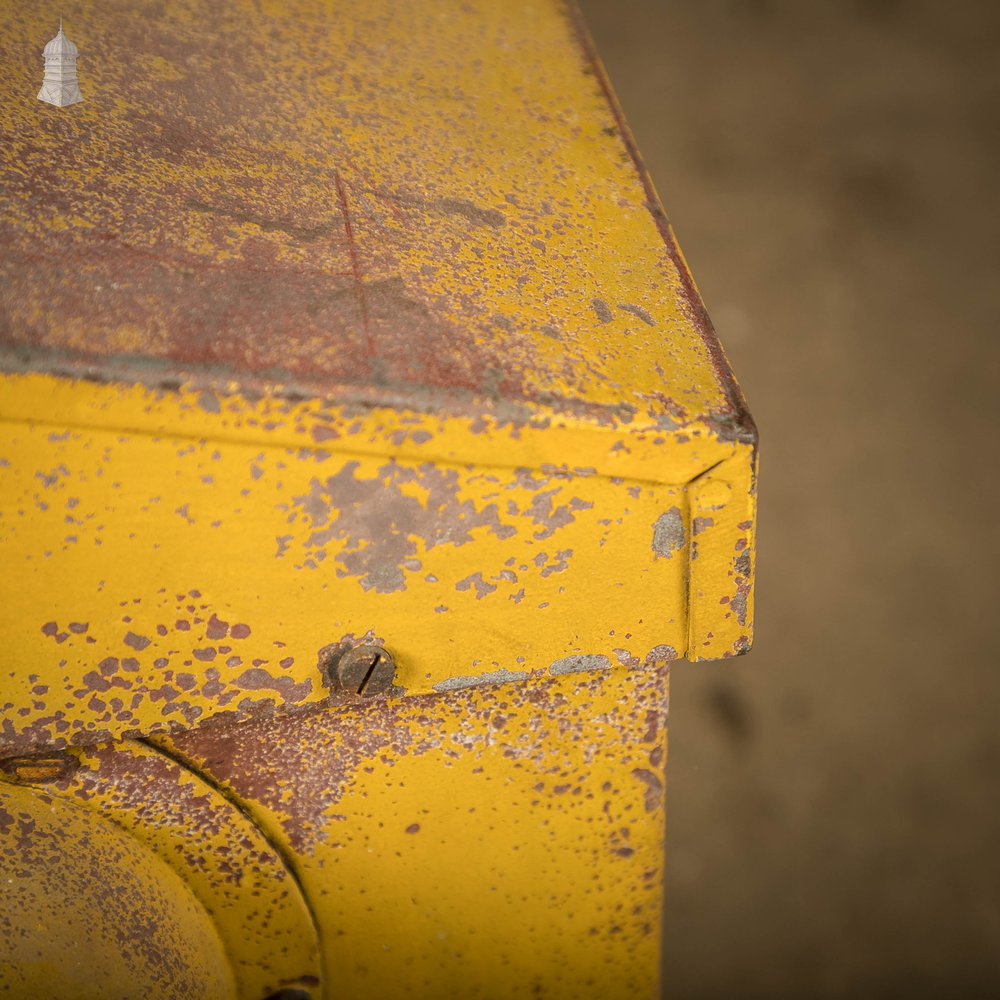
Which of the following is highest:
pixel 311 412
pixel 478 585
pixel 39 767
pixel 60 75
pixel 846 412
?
pixel 60 75

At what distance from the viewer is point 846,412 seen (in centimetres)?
209

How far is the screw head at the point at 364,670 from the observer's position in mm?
579

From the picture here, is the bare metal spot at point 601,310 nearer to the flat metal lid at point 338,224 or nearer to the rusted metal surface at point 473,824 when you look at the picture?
the flat metal lid at point 338,224

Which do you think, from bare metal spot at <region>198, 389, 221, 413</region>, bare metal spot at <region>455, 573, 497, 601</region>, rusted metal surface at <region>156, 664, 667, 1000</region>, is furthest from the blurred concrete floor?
bare metal spot at <region>198, 389, 221, 413</region>

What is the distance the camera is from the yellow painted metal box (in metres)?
0.51

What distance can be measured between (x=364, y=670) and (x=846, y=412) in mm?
1788

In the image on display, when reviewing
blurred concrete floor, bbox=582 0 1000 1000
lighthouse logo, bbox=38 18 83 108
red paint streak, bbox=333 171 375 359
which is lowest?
blurred concrete floor, bbox=582 0 1000 1000

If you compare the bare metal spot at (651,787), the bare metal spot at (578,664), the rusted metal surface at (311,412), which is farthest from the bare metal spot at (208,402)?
the bare metal spot at (651,787)

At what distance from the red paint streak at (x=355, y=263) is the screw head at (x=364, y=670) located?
0.19 m

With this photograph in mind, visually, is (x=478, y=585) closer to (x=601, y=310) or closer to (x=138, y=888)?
(x=601, y=310)

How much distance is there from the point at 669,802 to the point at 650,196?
1.49m

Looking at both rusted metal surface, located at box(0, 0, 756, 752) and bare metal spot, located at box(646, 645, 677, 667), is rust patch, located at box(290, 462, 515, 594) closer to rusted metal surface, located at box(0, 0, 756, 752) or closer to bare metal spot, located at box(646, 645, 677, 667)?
rusted metal surface, located at box(0, 0, 756, 752)

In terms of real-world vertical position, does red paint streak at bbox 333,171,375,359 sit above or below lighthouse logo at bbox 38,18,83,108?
below

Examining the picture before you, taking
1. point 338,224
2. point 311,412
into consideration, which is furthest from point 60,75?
point 311,412
